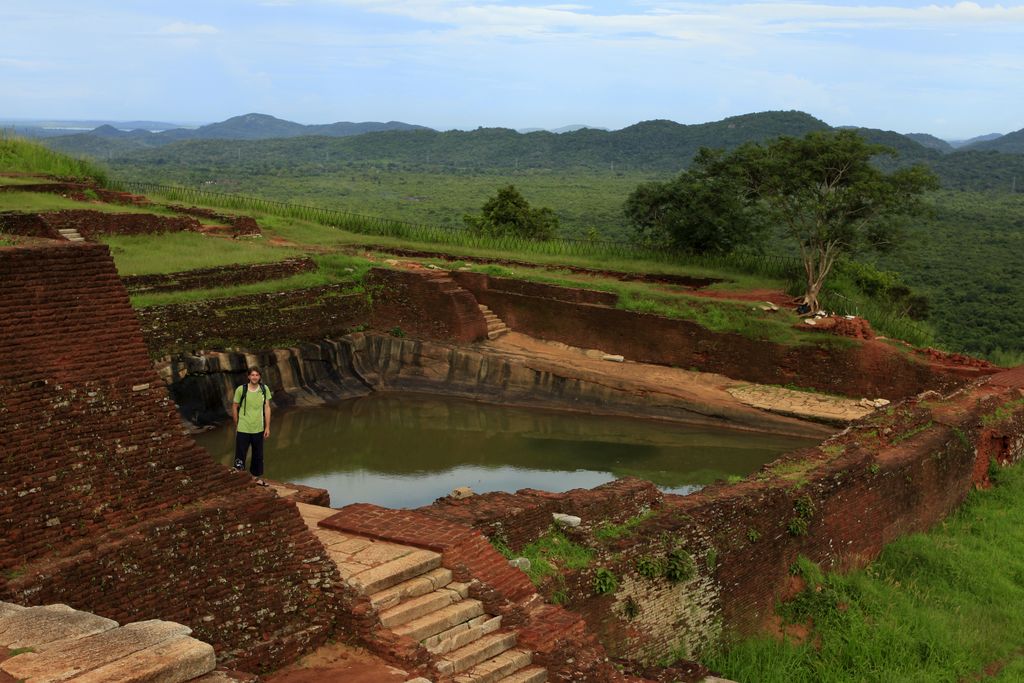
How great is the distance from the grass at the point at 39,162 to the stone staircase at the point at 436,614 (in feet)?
71.7

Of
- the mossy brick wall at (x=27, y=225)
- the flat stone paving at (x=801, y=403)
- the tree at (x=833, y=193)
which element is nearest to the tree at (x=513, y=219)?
the tree at (x=833, y=193)

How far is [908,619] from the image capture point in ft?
29.2

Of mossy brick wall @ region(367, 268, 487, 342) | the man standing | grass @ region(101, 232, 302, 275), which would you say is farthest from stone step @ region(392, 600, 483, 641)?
mossy brick wall @ region(367, 268, 487, 342)

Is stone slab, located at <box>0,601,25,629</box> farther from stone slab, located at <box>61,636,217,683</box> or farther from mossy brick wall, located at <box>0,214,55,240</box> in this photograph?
mossy brick wall, located at <box>0,214,55,240</box>

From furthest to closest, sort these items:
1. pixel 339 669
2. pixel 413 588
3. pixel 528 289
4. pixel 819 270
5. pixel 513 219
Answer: pixel 513 219 → pixel 528 289 → pixel 819 270 → pixel 413 588 → pixel 339 669

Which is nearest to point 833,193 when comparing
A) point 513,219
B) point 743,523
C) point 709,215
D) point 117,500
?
point 709,215

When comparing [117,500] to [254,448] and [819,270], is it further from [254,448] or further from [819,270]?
[819,270]

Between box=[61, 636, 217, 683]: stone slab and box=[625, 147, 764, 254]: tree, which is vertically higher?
box=[625, 147, 764, 254]: tree

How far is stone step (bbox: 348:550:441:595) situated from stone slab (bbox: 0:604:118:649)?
6.43ft

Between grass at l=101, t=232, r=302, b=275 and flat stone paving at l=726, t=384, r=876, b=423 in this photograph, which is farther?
grass at l=101, t=232, r=302, b=275

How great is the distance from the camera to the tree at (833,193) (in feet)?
64.4

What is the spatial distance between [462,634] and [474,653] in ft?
0.51

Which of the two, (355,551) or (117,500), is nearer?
(117,500)

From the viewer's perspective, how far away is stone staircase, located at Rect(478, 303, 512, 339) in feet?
67.7
